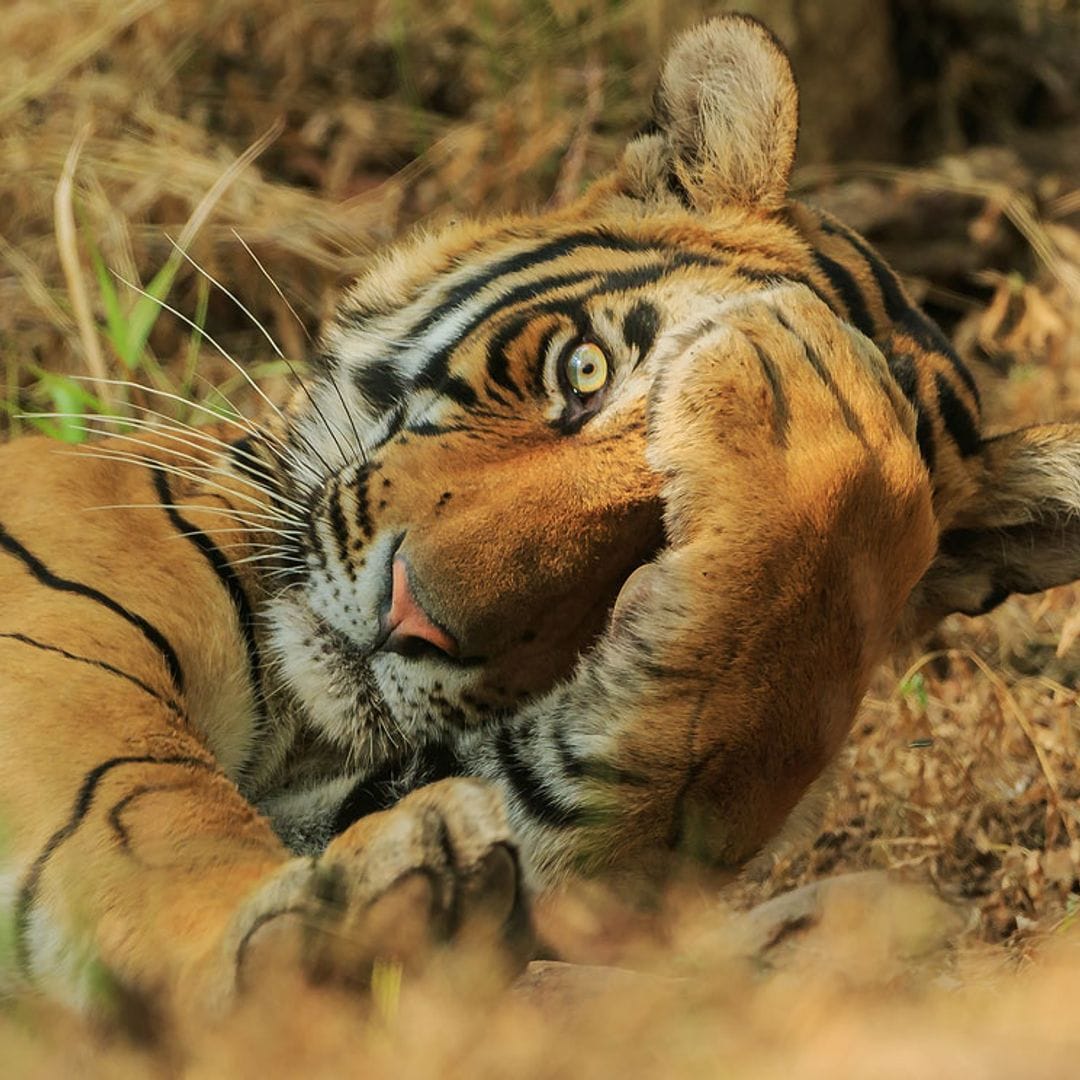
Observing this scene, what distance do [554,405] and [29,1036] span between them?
0.88 m

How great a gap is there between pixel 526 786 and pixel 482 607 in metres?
0.23

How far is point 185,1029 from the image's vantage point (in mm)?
1154

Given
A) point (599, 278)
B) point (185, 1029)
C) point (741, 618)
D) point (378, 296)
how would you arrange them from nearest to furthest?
point (185, 1029) → point (741, 618) → point (599, 278) → point (378, 296)

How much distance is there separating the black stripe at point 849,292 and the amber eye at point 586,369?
0.36 m

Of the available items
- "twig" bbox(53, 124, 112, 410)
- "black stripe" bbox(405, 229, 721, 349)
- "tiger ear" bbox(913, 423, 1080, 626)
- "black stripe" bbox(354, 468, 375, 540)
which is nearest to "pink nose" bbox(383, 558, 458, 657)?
"black stripe" bbox(354, 468, 375, 540)

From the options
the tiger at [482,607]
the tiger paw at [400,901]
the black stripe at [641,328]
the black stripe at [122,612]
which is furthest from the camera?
the black stripe at [641,328]

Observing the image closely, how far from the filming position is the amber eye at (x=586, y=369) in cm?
176

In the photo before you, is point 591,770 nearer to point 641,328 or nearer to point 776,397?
point 776,397

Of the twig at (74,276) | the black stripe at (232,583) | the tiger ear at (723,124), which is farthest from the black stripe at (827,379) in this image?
the twig at (74,276)

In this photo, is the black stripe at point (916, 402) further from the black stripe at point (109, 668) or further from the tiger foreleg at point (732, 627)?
the black stripe at point (109, 668)

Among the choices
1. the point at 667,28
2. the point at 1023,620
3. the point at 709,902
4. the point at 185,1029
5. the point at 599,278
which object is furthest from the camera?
the point at 667,28

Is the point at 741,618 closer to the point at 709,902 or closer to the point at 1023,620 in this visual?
the point at 709,902

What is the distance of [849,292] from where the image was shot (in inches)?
79.6

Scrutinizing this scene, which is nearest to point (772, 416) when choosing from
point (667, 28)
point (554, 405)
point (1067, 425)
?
point (554, 405)
